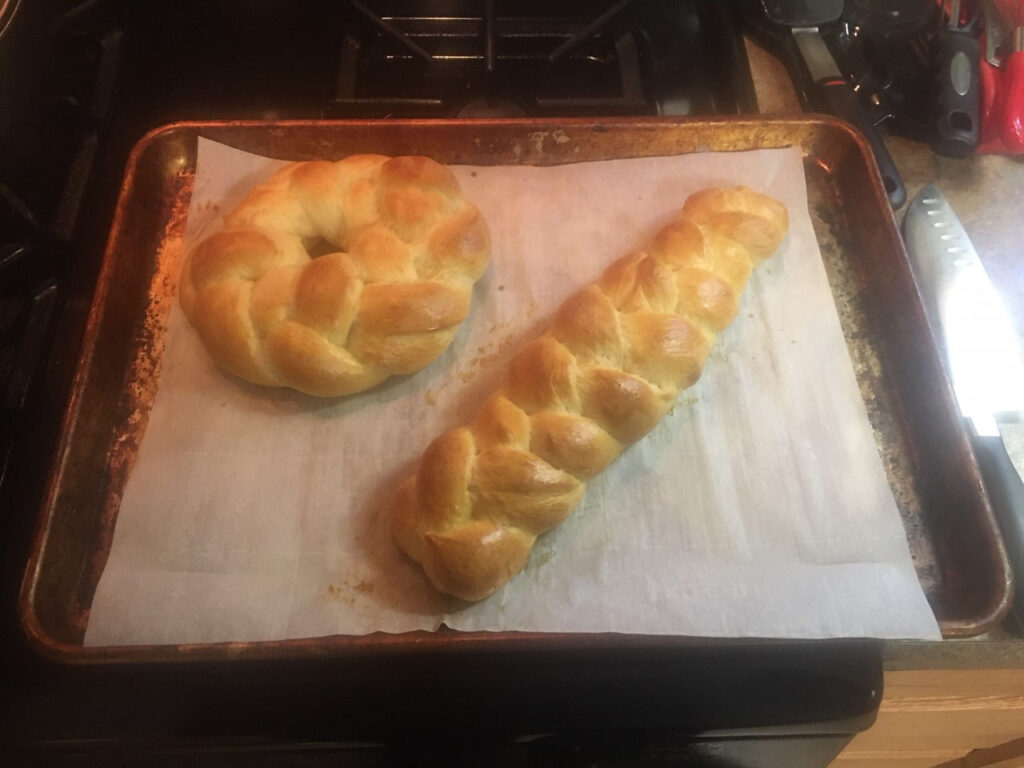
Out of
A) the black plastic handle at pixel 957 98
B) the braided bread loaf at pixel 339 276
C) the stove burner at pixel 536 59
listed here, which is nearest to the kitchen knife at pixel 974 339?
the black plastic handle at pixel 957 98

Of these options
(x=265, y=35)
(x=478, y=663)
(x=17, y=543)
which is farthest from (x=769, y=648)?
(x=265, y=35)

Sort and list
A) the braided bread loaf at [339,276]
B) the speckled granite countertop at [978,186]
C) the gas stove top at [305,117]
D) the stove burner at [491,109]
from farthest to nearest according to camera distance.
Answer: the stove burner at [491,109], the speckled granite countertop at [978,186], the braided bread loaf at [339,276], the gas stove top at [305,117]

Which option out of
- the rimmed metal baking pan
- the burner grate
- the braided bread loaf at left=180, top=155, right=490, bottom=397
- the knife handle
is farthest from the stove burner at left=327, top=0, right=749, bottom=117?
the knife handle

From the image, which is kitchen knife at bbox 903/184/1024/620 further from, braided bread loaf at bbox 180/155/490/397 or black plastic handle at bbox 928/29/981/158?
braided bread loaf at bbox 180/155/490/397

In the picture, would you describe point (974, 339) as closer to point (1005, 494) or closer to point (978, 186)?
point (1005, 494)

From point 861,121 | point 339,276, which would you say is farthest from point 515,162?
point 861,121

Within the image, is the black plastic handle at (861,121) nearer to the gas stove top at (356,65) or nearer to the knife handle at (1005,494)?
the gas stove top at (356,65)
